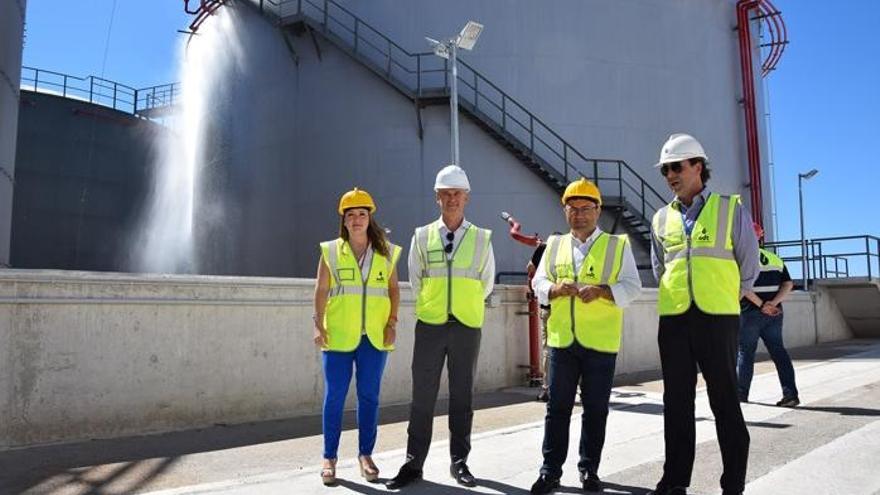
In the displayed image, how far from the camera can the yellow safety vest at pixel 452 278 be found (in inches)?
192

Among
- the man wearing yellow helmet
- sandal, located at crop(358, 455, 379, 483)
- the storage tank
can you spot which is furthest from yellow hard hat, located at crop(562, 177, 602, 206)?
the storage tank

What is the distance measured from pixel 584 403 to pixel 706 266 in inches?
45.4

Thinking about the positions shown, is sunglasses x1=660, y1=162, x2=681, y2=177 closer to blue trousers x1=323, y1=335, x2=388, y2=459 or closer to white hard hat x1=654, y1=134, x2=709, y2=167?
white hard hat x1=654, y1=134, x2=709, y2=167

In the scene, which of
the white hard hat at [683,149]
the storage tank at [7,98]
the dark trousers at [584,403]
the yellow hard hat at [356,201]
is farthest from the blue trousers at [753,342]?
the storage tank at [7,98]

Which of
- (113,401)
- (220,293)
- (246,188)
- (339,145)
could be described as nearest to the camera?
(113,401)

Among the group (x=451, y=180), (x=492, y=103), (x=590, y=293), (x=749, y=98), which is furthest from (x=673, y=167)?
(x=749, y=98)

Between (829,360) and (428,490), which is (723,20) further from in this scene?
(428,490)

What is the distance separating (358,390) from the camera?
4871 millimetres

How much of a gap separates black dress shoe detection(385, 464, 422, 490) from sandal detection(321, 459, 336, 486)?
0.34 m

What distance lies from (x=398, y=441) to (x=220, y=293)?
2267 millimetres

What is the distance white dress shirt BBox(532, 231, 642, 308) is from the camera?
4.50 meters

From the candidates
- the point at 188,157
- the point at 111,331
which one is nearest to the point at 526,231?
the point at 111,331

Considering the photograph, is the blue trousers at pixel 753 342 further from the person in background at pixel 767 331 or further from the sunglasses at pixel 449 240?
the sunglasses at pixel 449 240

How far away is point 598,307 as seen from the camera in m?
4.58
